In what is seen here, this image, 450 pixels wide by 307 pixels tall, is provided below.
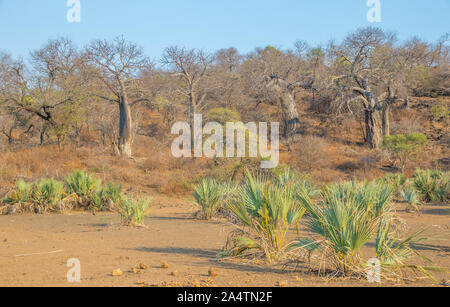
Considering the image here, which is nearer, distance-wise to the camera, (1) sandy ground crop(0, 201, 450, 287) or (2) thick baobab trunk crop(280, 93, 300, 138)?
(1) sandy ground crop(0, 201, 450, 287)

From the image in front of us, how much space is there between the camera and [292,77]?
3778cm

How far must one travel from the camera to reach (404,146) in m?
22.9

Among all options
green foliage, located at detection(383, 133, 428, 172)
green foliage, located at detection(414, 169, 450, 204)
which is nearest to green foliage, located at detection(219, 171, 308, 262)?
green foliage, located at detection(414, 169, 450, 204)

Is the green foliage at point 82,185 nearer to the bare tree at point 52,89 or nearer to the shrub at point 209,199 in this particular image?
the shrub at point 209,199

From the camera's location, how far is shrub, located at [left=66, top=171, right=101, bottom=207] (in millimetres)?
12039

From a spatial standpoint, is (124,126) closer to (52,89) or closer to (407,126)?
(52,89)

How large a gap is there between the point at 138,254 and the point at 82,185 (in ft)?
22.9

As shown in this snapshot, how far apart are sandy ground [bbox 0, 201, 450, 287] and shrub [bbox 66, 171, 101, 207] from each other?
2165 mm

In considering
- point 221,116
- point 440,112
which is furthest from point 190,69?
point 440,112

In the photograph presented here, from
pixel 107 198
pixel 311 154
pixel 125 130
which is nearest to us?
pixel 107 198

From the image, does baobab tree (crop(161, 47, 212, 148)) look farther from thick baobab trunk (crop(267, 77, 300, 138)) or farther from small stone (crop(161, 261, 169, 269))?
small stone (crop(161, 261, 169, 269))

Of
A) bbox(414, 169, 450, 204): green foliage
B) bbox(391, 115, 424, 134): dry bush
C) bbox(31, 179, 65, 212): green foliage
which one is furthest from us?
bbox(391, 115, 424, 134): dry bush

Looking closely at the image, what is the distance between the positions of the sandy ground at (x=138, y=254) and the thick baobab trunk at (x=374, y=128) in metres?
19.3
